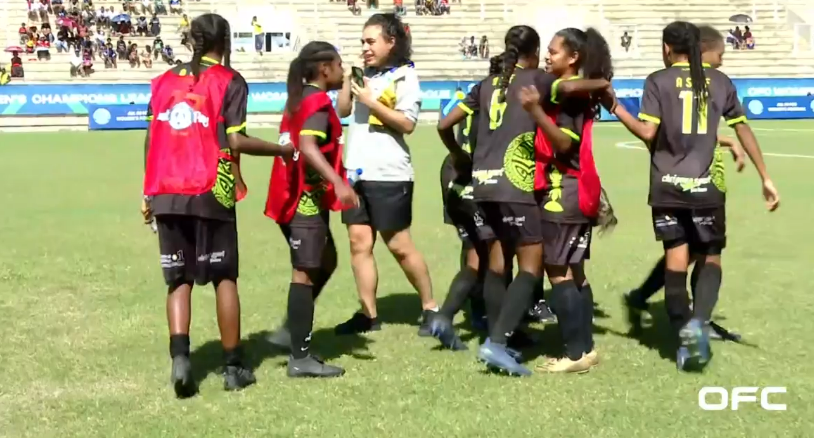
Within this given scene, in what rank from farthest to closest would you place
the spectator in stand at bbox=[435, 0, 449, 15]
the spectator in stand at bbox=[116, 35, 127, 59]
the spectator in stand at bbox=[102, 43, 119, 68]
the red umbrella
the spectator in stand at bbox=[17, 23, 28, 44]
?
1. the spectator in stand at bbox=[435, 0, 449, 15]
2. the red umbrella
3. the spectator in stand at bbox=[116, 35, 127, 59]
4. the spectator in stand at bbox=[17, 23, 28, 44]
5. the spectator in stand at bbox=[102, 43, 119, 68]

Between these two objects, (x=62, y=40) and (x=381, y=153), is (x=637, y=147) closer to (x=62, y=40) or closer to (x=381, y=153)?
(x=381, y=153)

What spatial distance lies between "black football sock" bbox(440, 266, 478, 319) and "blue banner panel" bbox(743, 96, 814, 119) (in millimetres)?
26637

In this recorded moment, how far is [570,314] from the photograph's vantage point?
18.4 feet

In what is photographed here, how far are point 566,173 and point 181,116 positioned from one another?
2.09m

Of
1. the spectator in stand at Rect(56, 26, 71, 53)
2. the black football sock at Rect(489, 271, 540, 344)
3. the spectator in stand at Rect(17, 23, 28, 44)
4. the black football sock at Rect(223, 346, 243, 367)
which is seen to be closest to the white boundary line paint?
the black football sock at Rect(489, 271, 540, 344)

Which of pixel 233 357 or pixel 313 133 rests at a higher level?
pixel 313 133

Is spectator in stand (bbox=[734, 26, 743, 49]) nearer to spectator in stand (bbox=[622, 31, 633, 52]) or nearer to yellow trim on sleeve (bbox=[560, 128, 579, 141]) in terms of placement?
spectator in stand (bbox=[622, 31, 633, 52])

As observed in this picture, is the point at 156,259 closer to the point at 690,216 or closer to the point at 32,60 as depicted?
the point at 690,216

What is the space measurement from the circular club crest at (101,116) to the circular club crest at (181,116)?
25.4m

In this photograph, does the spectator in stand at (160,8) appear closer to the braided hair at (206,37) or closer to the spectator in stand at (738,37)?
the spectator in stand at (738,37)

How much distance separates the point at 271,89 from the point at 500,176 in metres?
27.0

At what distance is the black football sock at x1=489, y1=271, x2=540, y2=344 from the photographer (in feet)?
18.4

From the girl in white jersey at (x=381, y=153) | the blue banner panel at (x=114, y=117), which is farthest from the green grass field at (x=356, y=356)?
the blue banner panel at (x=114, y=117)

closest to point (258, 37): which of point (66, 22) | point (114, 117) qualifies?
point (66, 22)
